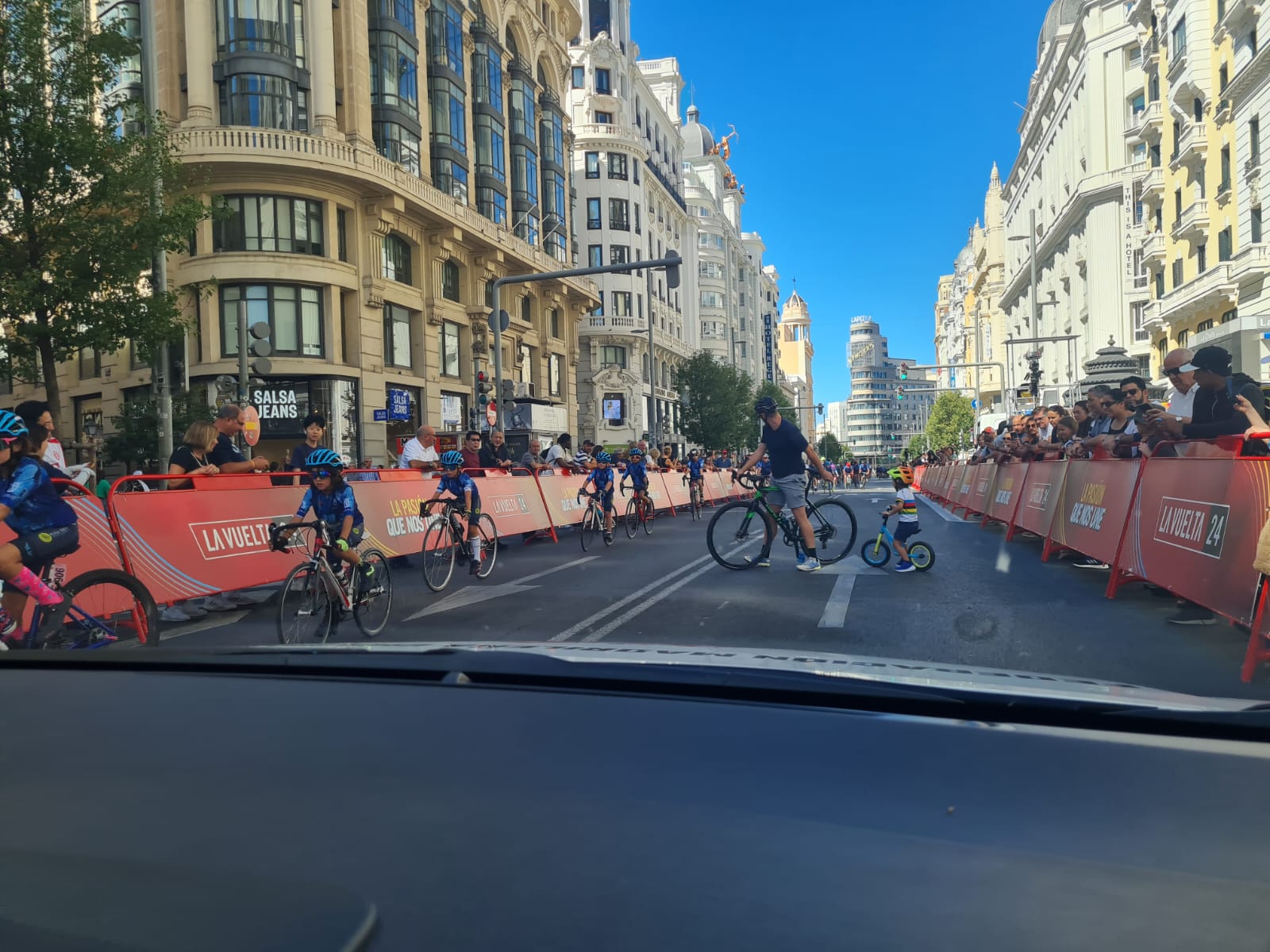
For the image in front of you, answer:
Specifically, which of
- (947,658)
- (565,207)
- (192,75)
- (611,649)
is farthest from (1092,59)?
(611,649)

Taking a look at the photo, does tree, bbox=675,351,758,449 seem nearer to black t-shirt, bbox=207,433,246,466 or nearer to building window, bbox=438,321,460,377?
building window, bbox=438,321,460,377

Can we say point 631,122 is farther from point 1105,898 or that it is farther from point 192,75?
point 1105,898

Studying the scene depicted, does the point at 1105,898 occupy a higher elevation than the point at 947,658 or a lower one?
higher

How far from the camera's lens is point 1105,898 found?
3.59ft

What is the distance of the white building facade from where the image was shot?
57.2 metres

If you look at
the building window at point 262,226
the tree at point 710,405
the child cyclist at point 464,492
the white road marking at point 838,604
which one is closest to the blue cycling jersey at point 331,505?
the child cyclist at point 464,492

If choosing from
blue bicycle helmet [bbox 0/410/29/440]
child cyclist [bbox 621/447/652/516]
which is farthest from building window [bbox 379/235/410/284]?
blue bicycle helmet [bbox 0/410/29/440]

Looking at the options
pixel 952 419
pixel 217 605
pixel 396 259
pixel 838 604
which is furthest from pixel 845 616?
pixel 952 419

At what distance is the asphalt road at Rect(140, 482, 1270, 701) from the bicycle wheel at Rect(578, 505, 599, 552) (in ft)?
7.64

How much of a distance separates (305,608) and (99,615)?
54.1 inches

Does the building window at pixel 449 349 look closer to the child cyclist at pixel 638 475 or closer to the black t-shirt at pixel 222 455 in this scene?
the child cyclist at pixel 638 475

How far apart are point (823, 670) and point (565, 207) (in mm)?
48765

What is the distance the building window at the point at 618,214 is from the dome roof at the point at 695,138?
44346 mm

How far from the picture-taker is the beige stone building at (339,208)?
2806cm
